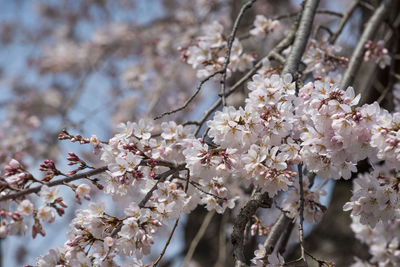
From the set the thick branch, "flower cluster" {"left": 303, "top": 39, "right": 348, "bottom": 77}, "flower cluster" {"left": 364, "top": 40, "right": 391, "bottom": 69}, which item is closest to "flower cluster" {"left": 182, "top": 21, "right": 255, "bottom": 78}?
"flower cluster" {"left": 303, "top": 39, "right": 348, "bottom": 77}

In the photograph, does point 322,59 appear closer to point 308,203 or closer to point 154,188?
point 308,203

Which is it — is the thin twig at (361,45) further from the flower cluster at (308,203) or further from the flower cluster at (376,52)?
the flower cluster at (308,203)

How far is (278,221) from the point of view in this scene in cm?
175

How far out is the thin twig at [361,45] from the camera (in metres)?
2.13

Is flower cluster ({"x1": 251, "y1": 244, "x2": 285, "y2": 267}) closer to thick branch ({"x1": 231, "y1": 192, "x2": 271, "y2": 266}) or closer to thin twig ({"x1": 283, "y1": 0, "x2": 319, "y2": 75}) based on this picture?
thick branch ({"x1": 231, "y1": 192, "x2": 271, "y2": 266})

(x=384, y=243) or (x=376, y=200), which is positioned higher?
(x=376, y=200)

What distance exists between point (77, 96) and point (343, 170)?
3.50 meters

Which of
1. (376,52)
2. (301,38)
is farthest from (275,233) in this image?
(376,52)

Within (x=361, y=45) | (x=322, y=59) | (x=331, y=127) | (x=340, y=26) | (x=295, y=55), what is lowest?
(x=331, y=127)

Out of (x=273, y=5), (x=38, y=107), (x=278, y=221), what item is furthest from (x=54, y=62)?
(x=278, y=221)

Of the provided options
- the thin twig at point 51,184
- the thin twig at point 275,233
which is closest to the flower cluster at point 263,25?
the thin twig at point 275,233

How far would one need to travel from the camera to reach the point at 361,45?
7.75ft

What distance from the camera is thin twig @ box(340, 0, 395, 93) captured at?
213 cm

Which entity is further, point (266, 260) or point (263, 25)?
point (263, 25)
